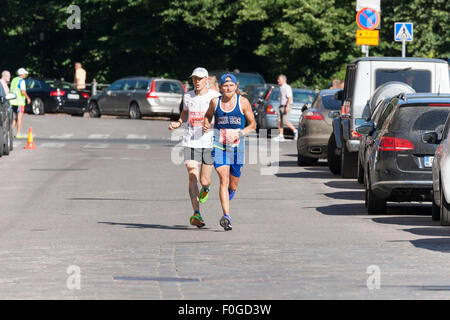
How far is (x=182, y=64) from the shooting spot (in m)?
59.5

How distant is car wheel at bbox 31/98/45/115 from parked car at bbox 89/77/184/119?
2651 mm

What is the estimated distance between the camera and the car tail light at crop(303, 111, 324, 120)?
80.7 ft

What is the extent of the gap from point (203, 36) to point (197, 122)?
4530 centimetres

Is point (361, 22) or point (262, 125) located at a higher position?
point (361, 22)

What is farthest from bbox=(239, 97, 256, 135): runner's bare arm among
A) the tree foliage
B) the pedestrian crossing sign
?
the tree foliage

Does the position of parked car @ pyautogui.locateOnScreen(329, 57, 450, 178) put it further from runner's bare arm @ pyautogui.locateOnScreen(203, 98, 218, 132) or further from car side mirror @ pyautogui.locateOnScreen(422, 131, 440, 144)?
runner's bare arm @ pyautogui.locateOnScreen(203, 98, 218, 132)

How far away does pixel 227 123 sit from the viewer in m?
14.3

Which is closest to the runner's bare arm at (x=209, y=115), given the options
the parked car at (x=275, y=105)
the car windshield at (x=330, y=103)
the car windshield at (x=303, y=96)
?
the car windshield at (x=330, y=103)

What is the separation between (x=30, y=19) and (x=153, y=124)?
21.9 meters

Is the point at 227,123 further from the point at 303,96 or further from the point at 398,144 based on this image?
the point at 303,96

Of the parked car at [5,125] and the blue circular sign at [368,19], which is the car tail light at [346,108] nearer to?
the parked car at [5,125]

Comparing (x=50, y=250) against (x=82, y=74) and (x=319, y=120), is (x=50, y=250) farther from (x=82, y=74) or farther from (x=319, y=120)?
(x=82, y=74)
